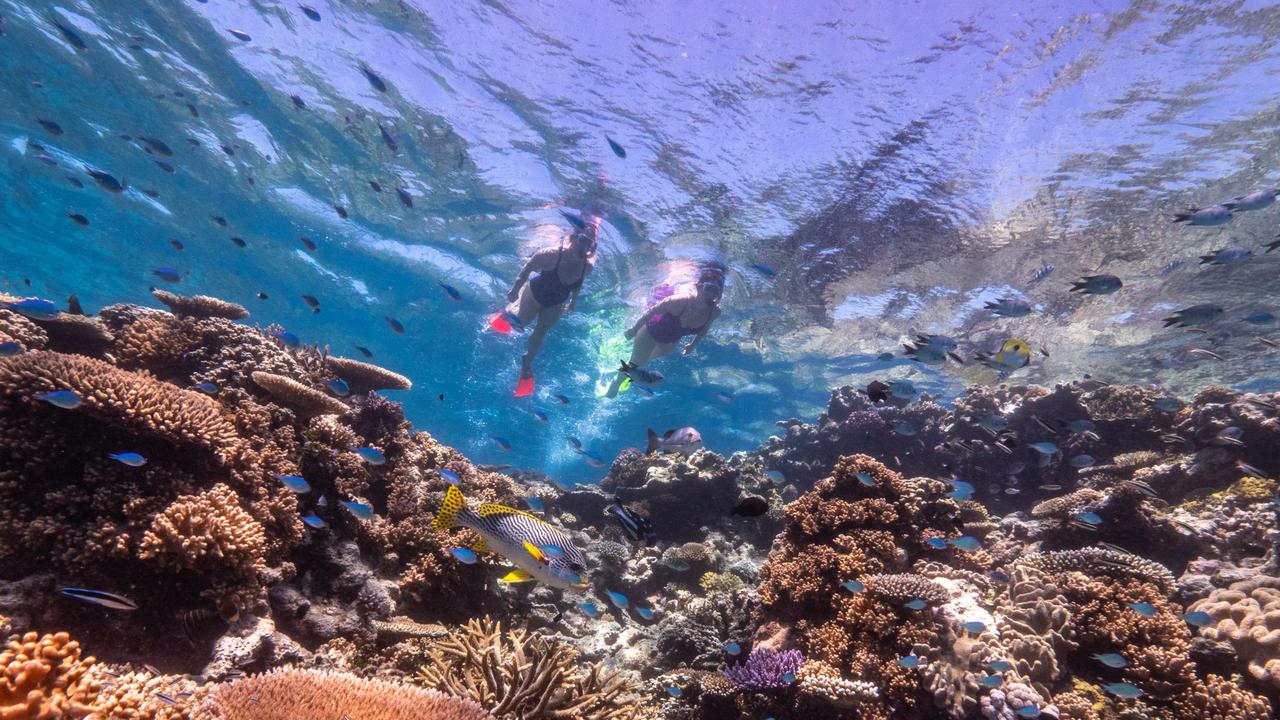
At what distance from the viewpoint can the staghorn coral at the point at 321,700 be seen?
2.99 m

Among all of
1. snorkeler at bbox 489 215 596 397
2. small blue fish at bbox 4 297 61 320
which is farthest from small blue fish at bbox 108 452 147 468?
snorkeler at bbox 489 215 596 397

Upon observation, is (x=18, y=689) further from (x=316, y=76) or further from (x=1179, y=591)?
(x=316, y=76)

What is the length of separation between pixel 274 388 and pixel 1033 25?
14048 mm

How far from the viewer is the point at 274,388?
20.4 feet

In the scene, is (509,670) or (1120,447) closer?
(509,670)

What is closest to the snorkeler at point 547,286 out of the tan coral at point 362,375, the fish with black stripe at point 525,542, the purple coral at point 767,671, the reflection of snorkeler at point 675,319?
the reflection of snorkeler at point 675,319

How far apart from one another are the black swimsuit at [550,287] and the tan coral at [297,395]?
8686mm

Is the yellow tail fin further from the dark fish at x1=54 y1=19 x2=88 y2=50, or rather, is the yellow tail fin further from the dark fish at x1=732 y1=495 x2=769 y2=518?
the dark fish at x1=54 y1=19 x2=88 y2=50

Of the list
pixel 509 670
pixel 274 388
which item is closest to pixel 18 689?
pixel 509 670

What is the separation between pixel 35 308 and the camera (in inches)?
231

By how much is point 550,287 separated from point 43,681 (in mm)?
13128

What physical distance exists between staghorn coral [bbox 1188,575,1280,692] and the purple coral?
4.39m

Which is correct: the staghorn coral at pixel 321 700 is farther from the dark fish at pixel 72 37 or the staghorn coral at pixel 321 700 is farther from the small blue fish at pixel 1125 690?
the dark fish at pixel 72 37

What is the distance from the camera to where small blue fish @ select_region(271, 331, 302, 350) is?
8109mm
